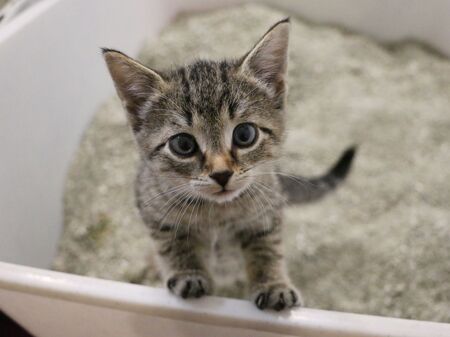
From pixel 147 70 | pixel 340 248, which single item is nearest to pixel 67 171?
pixel 147 70

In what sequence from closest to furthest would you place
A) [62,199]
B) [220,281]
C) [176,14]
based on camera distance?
[220,281]
[62,199]
[176,14]

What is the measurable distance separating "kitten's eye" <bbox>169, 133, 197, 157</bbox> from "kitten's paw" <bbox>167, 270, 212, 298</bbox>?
28cm

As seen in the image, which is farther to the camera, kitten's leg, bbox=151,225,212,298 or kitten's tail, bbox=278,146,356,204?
kitten's tail, bbox=278,146,356,204

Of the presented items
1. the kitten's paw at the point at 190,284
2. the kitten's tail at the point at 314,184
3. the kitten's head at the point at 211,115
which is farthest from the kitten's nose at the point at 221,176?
the kitten's tail at the point at 314,184

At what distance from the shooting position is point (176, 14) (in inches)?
85.6

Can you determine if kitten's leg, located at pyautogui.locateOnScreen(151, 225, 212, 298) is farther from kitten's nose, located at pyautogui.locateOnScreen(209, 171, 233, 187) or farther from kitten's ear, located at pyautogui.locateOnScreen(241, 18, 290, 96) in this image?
kitten's ear, located at pyautogui.locateOnScreen(241, 18, 290, 96)

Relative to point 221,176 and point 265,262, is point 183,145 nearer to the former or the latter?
point 221,176

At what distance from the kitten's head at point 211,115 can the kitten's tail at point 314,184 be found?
0.36 meters

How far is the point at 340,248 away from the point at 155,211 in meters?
0.69

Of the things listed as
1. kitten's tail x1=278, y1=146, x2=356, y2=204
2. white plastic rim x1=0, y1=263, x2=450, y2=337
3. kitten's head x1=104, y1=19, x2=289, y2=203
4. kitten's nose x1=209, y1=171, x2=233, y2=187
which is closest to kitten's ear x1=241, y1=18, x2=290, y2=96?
kitten's head x1=104, y1=19, x2=289, y2=203

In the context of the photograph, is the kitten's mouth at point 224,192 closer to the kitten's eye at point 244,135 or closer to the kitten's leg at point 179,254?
the kitten's eye at point 244,135

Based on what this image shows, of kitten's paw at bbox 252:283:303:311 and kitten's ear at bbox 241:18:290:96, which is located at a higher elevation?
kitten's ear at bbox 241:18:290:96

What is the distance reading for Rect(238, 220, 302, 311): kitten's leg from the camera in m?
0.95

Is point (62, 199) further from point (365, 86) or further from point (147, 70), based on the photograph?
point (365, 86)
